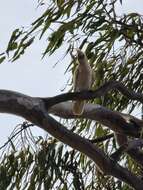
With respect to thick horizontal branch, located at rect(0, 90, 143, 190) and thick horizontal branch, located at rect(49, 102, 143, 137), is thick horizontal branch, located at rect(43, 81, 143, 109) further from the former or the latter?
thick horizontal branch, located at rect(49, 102, 143, 137)

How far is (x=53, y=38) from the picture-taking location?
137 inches

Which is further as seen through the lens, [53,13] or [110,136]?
[110,136]

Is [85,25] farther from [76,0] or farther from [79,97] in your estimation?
[79,97]

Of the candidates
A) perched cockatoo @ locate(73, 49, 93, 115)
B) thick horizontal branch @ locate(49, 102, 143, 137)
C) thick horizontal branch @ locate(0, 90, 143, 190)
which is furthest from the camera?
perched cockatoo @ locate(73, 49, 93, 115)

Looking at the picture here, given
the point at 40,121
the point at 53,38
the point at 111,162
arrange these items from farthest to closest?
the point at 53,38, the point at 111,162, the point at 40,121

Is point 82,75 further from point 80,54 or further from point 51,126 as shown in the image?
point 51,126

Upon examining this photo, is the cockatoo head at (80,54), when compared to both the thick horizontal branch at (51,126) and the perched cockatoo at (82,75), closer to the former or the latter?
the perched cockatoo at (82,75)

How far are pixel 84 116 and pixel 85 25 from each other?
0.47m

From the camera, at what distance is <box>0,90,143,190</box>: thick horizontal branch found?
2922mm

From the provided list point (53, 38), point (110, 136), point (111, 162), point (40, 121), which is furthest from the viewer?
point (110, 136)

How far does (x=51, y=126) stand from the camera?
3025 millimetres

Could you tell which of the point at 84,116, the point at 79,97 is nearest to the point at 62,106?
the point at 84,116

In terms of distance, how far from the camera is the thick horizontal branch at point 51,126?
2.92m

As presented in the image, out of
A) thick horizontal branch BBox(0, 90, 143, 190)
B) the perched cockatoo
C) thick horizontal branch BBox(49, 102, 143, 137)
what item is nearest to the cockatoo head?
the perched cockatoo
